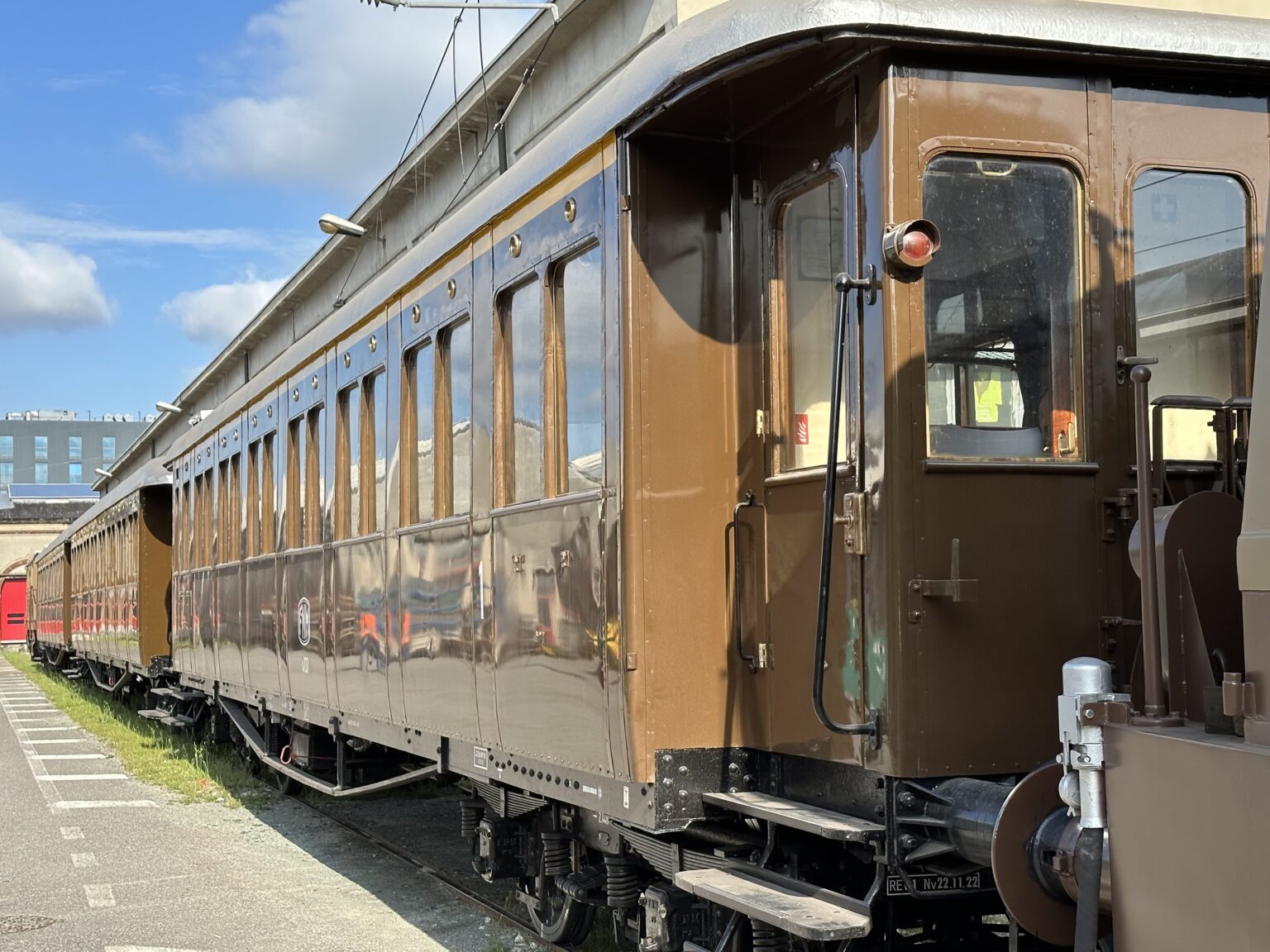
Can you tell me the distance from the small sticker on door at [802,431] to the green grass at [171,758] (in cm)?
918

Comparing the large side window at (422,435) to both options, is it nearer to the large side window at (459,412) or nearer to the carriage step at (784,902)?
the large side window at (459,412)

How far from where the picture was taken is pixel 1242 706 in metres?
3.18

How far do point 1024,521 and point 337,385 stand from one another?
19.3 feet

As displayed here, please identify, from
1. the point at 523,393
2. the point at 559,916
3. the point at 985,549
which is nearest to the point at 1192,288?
the point at 985,549

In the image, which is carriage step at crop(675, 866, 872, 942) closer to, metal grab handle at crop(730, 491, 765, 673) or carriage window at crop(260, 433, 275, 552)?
metal grab handle at crop(730, 491, 765, 673)

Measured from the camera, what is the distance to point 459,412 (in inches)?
279

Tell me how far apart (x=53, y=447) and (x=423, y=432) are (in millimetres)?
155643

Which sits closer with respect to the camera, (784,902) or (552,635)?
(784,902)

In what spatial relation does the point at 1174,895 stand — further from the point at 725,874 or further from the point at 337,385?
the point at 337,385

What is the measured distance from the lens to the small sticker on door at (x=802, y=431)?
16.4 ft

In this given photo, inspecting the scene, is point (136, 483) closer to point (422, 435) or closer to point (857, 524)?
point (422, 435)

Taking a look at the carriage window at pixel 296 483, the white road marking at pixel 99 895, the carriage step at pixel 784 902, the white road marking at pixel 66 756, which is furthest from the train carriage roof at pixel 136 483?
the carriage step at pixel 784 902

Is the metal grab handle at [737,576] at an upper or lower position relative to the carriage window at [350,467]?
lower

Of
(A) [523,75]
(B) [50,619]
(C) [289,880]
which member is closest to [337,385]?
(C) [289,880]
